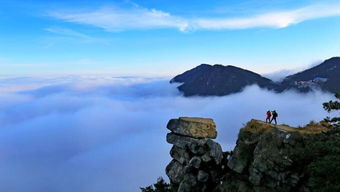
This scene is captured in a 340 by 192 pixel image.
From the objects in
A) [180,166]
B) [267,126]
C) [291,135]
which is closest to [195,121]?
[180,166]

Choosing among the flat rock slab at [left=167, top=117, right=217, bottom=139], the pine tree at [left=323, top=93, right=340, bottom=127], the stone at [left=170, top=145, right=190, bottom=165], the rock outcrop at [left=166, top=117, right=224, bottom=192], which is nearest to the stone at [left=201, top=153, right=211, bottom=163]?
the rock outcrop at [left=166, top=117, right=224, bottom=192]

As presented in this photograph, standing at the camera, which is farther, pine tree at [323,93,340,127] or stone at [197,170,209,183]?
stone at [197,170,209,183]

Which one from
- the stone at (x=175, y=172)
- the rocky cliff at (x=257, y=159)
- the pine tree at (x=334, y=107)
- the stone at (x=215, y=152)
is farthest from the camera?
the stone at (x=175, y=172)

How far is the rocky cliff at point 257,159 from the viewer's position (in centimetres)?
2482

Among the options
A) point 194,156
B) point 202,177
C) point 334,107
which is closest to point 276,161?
point 334,107

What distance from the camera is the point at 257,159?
32406mm

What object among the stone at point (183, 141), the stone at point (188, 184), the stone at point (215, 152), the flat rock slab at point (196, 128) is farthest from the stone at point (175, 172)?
the stone at point (215, 152)

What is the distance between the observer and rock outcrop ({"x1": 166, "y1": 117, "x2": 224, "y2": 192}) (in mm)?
39656

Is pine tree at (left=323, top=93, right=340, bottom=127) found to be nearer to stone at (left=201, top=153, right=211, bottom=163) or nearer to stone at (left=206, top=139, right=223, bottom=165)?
stone at (left=206, top=139, right=223, bottom=165)

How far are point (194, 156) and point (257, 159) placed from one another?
1117cm

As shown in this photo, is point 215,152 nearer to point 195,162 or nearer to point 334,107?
point 195,162

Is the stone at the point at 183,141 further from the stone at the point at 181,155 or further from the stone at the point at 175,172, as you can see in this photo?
the stone at the point at 175,172

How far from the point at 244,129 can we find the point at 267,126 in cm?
324

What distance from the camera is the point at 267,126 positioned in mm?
37312
